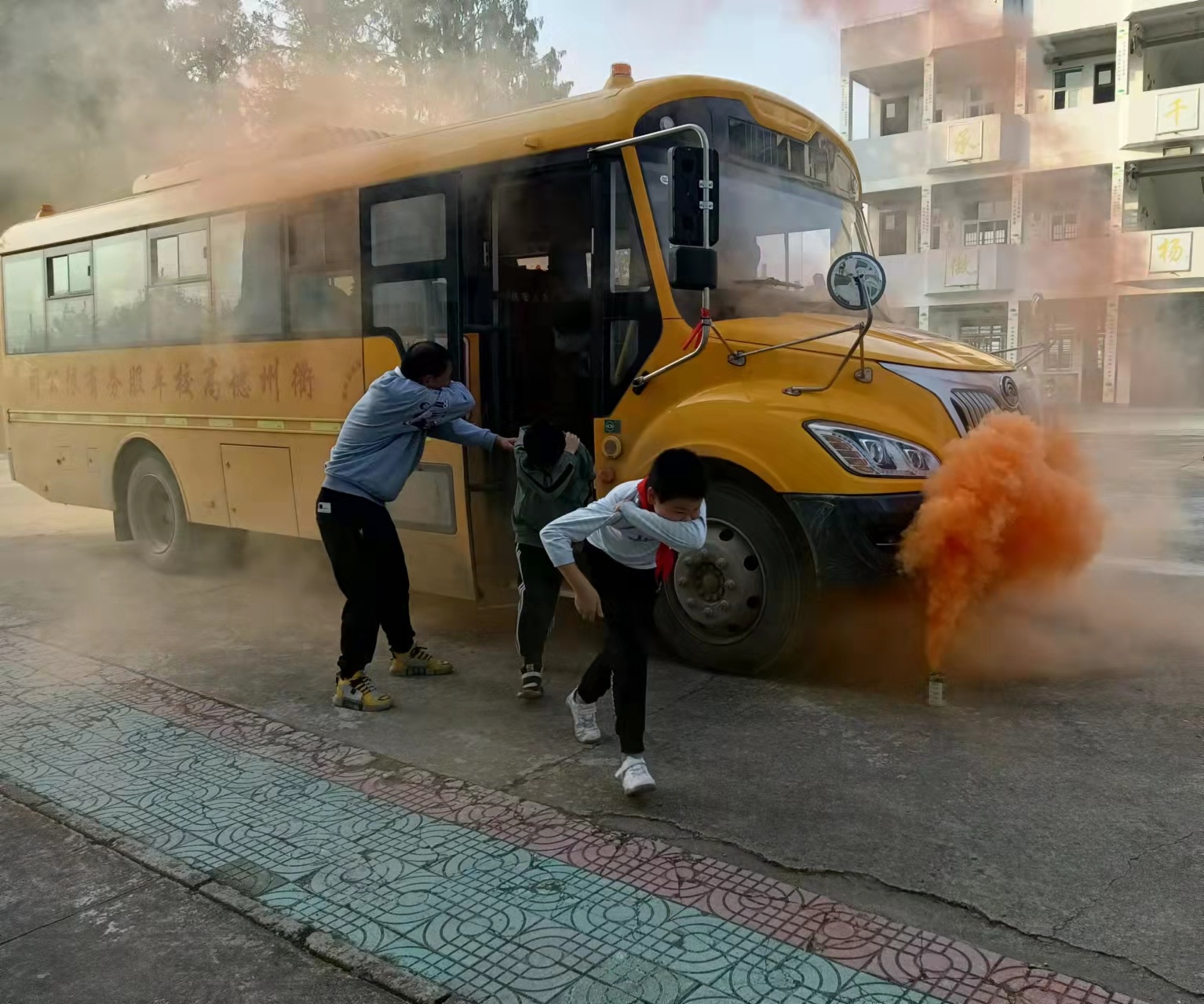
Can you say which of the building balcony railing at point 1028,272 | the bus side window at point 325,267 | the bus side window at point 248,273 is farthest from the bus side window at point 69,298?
the building balcony railing at point 1028,272

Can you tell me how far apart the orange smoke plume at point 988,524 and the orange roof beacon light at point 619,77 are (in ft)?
8.52

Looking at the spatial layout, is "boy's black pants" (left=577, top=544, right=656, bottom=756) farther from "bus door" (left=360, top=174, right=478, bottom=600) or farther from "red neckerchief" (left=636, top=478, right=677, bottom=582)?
"bus door" (left=360, top=174, right=478, bottom=600)

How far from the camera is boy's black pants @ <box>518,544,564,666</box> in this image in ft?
16.4

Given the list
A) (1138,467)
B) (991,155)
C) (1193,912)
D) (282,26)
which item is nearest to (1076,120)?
(991,155)

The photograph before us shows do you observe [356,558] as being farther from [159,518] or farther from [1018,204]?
[1018,204]

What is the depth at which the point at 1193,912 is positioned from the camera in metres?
2.92

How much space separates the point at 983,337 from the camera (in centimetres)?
789

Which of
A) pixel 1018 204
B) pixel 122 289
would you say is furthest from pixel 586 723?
pixel 1018 204

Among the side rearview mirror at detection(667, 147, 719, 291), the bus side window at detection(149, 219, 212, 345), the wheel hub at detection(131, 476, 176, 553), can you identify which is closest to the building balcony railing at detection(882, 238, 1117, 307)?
the side rearview mirror at detection(667, 147, 719, 291)

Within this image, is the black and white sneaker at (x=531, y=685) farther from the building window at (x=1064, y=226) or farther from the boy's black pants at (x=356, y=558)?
the building window at (x=1064, y=226)

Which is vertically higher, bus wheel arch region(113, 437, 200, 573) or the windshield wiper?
the windshield wiper

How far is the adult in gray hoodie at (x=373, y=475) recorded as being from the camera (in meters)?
5.01

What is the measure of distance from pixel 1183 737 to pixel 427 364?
3.65m

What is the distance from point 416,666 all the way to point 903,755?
2.57 meters
